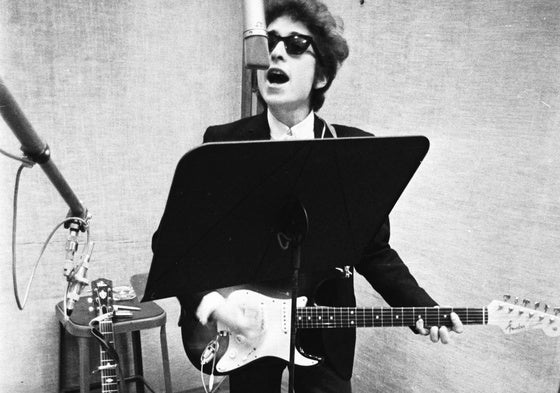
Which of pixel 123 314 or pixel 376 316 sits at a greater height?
pixel 376 316

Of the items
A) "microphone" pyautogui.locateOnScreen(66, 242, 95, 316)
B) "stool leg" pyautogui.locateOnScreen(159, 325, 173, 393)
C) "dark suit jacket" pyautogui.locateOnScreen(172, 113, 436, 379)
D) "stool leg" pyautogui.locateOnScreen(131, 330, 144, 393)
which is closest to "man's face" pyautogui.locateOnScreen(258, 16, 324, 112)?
"dark suit jacket" pyautogui.locateOnScreen(172, 113, 436, 379)

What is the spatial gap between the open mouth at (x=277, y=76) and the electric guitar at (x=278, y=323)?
0.78m

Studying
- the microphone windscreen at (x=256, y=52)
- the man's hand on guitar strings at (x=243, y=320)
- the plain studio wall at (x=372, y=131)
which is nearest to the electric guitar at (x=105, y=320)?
the man's hand on guitar strings at (x=243, y=320)

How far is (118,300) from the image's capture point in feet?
9.04

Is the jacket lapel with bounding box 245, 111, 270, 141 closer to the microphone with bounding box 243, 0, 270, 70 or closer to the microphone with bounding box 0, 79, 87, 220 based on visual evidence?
the microphone with bounding box 0, 79, 87, 220

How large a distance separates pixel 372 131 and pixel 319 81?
787 millimetres

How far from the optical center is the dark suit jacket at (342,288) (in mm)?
1849

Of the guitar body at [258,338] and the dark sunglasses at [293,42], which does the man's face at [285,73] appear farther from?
the guitar body at [258,338]

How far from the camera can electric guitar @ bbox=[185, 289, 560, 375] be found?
5.89 ft

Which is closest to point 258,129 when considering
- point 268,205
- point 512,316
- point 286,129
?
point 286,129

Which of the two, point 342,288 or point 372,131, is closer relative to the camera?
point 342,288

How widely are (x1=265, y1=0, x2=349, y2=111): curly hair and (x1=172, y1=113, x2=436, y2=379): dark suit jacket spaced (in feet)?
0.62

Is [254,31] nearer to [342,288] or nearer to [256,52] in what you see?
[256,52]

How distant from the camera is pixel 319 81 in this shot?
85.2 inches
